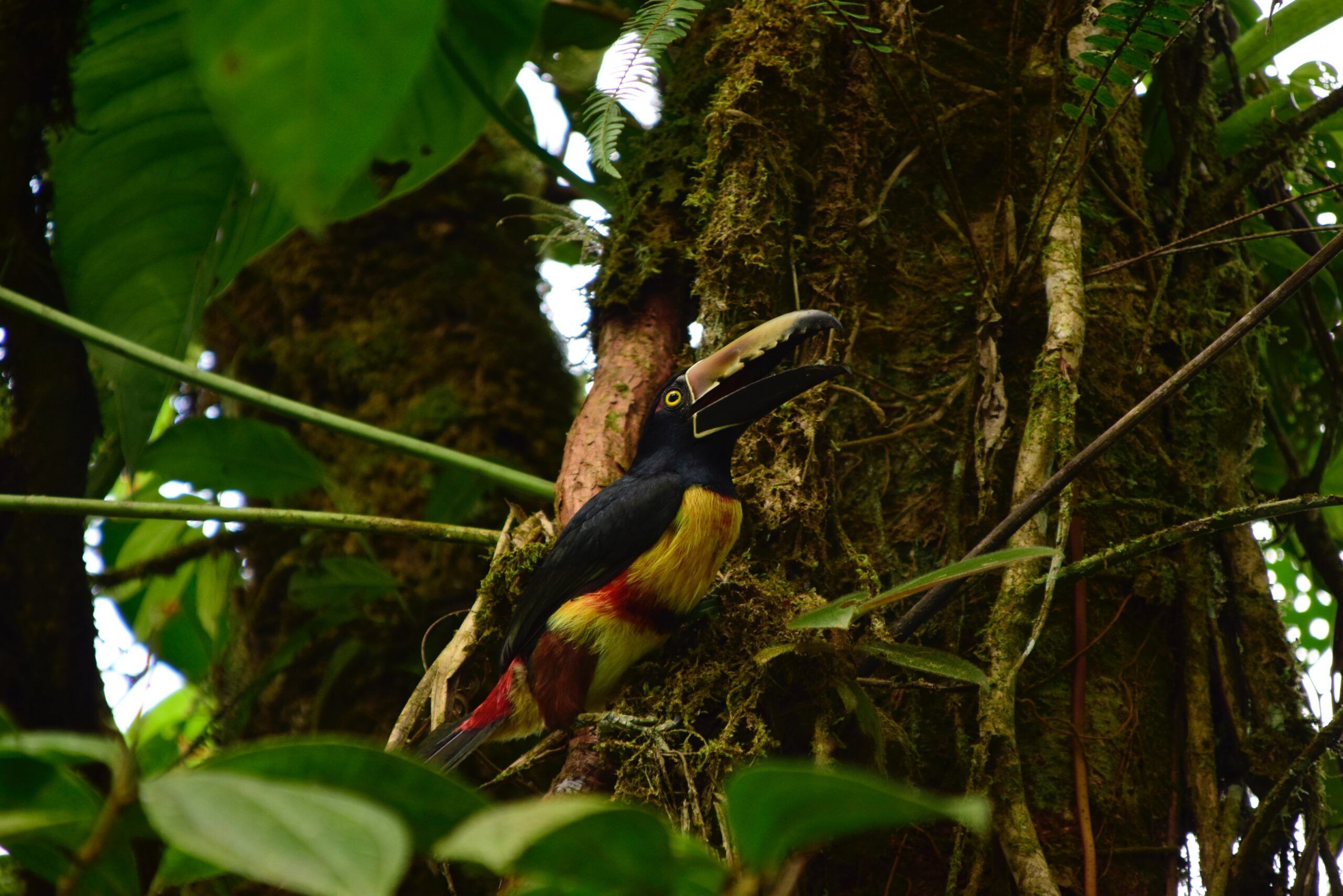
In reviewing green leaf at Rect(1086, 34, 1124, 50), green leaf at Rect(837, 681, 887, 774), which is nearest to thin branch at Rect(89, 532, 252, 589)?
green leaf at Rect(837, 681, 887, 774)

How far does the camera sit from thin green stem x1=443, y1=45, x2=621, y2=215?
262 centimetres

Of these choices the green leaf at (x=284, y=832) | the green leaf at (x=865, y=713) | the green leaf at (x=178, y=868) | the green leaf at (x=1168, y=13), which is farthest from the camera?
the green leaf at (x=1168, y=13)

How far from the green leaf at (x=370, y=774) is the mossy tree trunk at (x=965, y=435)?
1.21m

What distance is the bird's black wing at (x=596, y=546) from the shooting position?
2598mm

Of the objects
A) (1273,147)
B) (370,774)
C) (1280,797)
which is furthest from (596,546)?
(1273,147)

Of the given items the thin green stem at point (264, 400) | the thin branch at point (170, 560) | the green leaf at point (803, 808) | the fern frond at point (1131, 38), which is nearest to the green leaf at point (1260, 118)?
the fern frond at point (1131, 38)

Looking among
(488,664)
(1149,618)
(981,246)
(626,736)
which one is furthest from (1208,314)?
(488,664)

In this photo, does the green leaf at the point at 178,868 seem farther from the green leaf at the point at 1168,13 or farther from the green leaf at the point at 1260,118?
the green leaf at the point at 1260,118

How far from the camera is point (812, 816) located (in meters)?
0.84

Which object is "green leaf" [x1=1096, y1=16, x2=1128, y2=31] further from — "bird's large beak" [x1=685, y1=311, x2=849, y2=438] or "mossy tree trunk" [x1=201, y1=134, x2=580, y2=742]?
"mossy tree trunk" [x1=201, y1=134, x2=580, y2=742]

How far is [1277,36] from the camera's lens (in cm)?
295

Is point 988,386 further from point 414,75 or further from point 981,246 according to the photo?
point 414,75

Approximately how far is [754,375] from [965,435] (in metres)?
0.54

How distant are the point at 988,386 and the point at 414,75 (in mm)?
1786
